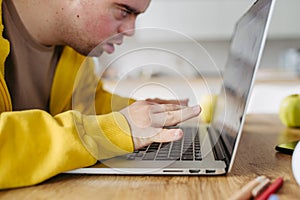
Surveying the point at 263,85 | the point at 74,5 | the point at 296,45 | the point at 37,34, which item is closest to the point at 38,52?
the point at 37,34

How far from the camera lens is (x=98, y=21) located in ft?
3.48

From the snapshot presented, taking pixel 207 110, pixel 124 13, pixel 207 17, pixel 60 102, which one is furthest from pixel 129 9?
pixel 207 17

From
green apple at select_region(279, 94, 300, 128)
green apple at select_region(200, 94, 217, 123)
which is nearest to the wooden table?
green apple at select_region(279, 94, 300, 128)

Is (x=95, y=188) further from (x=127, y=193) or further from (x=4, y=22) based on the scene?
(x=4, y=22)

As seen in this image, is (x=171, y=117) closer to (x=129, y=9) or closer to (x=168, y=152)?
(x=168, y=152)

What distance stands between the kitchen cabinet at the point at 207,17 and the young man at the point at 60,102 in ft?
8.27

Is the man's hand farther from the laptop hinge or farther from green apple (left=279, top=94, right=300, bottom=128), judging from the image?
green apple (left=279, top=94, right=300, bottom=128)

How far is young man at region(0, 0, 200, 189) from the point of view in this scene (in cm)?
61

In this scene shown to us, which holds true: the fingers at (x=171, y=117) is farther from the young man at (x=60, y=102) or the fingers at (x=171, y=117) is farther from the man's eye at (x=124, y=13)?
the man's eye at (x=124, y=13)

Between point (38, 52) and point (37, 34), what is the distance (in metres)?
0.05

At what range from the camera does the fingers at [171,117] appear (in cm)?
70

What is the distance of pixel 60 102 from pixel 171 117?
0.58 metres

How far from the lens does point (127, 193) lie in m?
0.53

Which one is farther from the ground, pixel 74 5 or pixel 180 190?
pixel 74 5
